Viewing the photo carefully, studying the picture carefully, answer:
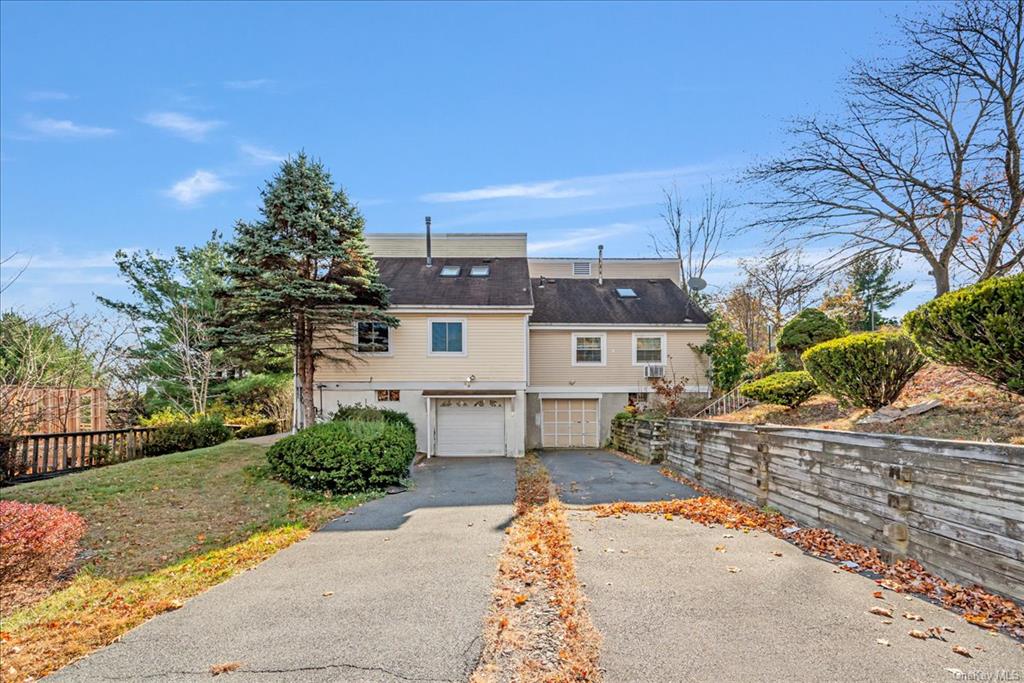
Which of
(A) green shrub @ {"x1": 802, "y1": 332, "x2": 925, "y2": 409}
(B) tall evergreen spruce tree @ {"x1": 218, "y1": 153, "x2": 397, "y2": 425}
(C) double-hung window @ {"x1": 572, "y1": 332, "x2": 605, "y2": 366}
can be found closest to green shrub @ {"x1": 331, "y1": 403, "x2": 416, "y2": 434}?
(B) tall evergreen spruce tree @ {"x1": 218, "y1": 153, "x2": 397, "y2": 425}

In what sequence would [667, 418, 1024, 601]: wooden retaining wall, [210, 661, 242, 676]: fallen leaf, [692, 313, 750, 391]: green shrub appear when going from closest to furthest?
[210, 661, 242, 676]: fallen leaf < [667, 418, 1024, 601]: wooden retaining wall < [692, 313, 750, 391]: green shrub

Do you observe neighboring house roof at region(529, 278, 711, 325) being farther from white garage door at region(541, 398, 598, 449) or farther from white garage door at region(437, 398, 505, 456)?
white garage door at region(437, 398, 505, 456)

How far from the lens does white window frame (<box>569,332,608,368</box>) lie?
1891 cm

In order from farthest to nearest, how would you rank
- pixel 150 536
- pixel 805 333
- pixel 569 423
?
pixel 569 423 < pixel 805 333 < pixel 150 536

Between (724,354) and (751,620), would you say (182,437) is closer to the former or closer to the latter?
(751,620)

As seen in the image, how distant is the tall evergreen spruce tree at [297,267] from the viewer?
1325cm

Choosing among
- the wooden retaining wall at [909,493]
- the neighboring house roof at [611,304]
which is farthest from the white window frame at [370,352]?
the wooden retaining wall at [909,493]

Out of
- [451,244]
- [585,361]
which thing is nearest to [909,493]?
[585,361]

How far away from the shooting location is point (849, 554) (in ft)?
19.0

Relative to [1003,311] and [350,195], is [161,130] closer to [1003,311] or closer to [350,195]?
[350,195]

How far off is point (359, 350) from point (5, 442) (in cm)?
830

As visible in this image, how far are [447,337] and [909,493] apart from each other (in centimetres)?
1322

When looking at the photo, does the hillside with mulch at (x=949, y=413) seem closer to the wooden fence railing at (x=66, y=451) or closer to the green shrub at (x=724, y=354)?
the green shrub at (x=724, y=354)

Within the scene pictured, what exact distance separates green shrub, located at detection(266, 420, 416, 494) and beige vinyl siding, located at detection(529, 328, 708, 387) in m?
8.37
